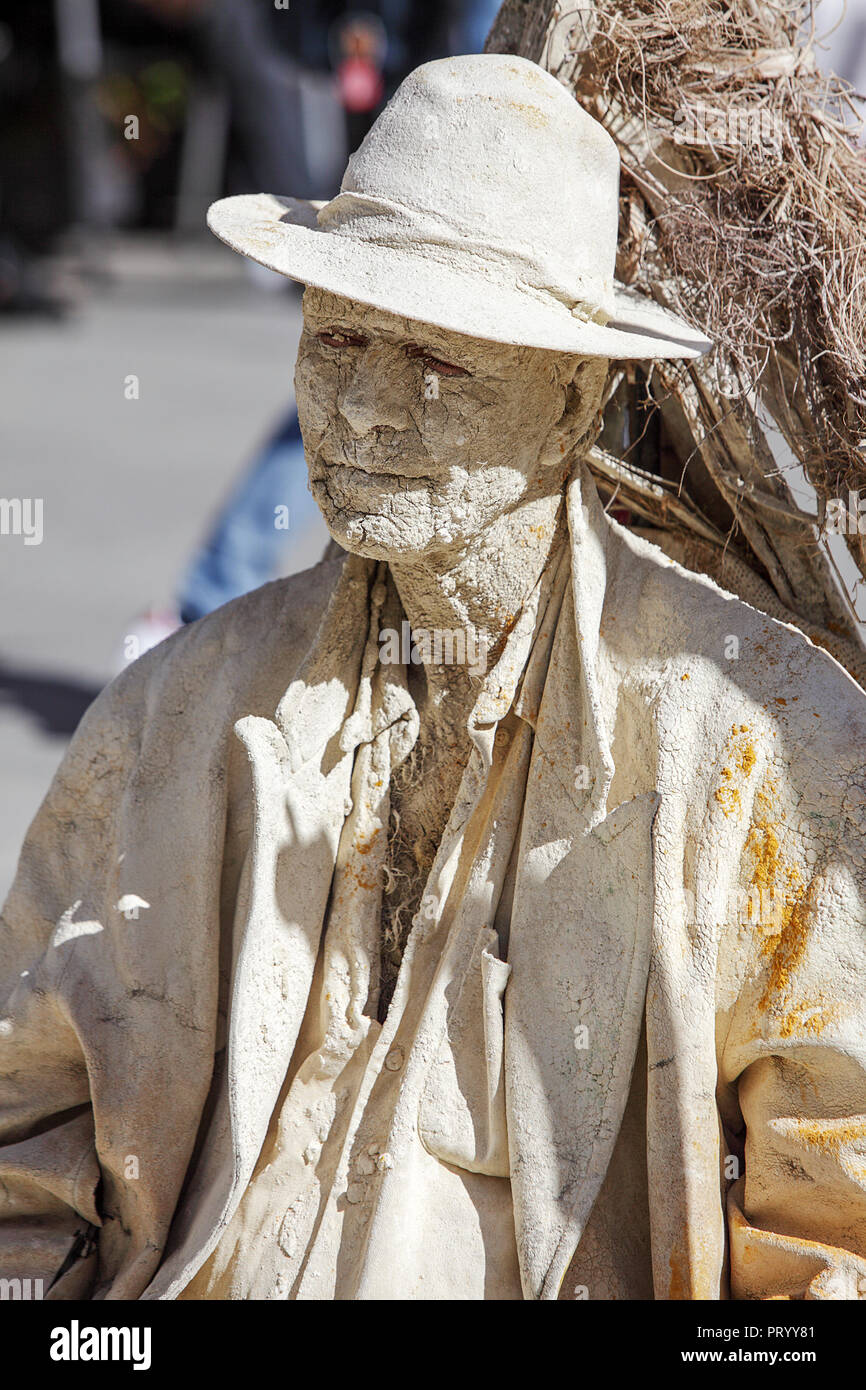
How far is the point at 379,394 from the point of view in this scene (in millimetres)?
2238

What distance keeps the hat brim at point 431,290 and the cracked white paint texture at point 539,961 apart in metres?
0.32

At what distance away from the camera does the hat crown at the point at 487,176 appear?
2.16m

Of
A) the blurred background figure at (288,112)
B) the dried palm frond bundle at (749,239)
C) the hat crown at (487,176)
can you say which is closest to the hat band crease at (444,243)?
the hat crown at (487,176)

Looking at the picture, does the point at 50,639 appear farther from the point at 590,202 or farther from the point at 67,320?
the point at 67,320

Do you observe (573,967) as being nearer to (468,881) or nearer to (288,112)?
(468,881)

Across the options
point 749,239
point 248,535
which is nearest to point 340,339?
point 749,239

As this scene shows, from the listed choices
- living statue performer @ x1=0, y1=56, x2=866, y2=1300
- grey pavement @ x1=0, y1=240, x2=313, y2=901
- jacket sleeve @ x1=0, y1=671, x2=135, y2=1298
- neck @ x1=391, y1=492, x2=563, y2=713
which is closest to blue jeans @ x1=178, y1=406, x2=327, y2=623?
grey pavement @ x1=0, y1=240, x2=313, y2=901

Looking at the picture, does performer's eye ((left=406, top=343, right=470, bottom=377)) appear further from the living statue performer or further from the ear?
the ear

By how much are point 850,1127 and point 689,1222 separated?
243mm

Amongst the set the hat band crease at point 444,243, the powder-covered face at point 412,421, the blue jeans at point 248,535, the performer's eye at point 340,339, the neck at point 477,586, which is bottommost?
the neck at point 477,586

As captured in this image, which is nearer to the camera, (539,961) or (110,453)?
(539,961)

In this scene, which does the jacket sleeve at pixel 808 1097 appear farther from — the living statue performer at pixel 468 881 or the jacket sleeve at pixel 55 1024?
the jacket sleeve at pixel 55 1024

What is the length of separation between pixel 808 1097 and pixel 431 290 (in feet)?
3.74

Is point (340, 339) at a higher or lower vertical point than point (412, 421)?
higher
